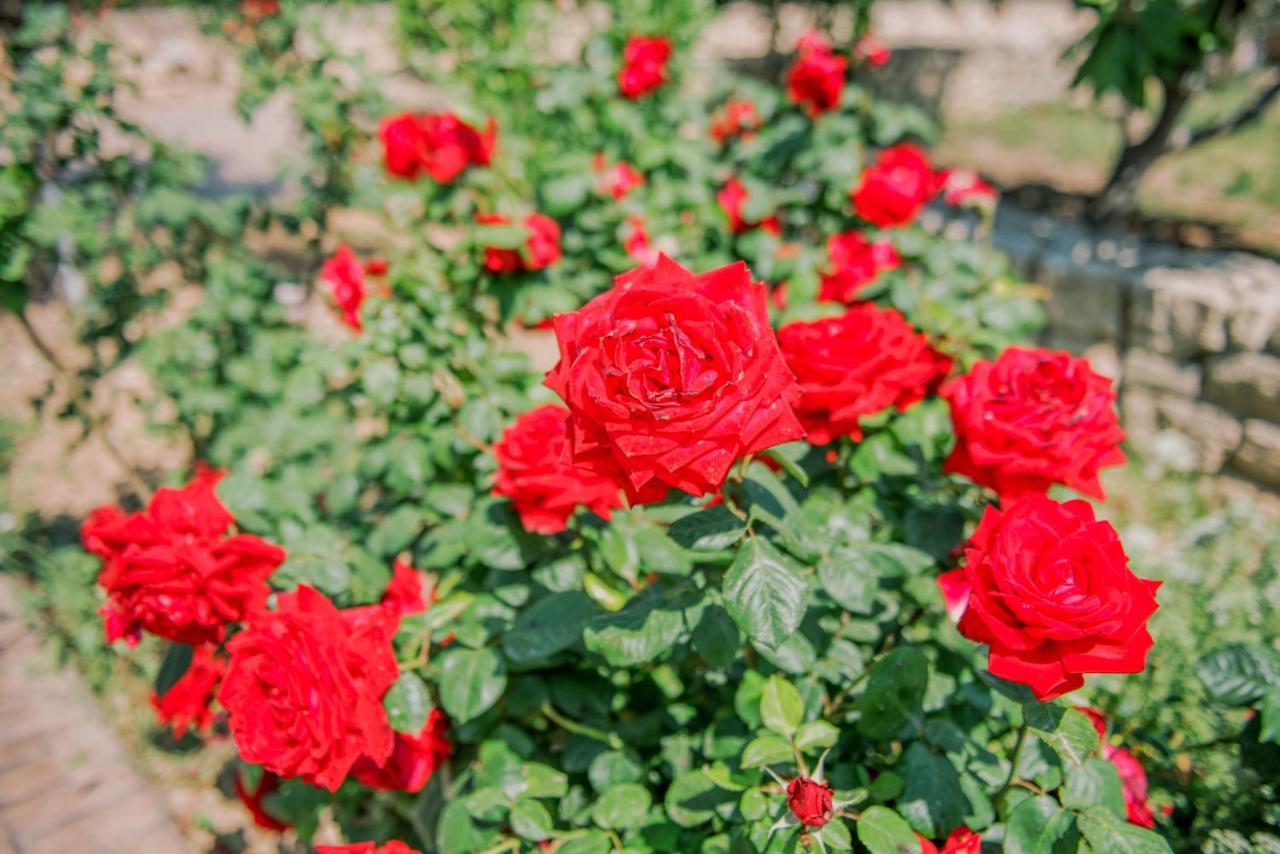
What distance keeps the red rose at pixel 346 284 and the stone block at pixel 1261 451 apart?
3032 mm

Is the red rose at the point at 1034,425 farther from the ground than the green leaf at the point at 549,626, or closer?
farther from the ground

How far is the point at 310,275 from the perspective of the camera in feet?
8.89

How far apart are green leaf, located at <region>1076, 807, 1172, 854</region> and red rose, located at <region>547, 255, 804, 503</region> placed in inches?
21.9

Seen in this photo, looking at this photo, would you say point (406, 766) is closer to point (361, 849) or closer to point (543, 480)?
point (361, 849)

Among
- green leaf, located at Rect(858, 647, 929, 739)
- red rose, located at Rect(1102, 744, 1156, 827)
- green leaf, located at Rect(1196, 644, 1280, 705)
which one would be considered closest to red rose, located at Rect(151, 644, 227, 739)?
green leaf, located at Rect(858, 647, 929, 739)

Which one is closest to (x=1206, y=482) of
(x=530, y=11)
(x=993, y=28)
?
(x=530, y=11)

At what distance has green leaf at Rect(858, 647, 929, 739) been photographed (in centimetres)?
100

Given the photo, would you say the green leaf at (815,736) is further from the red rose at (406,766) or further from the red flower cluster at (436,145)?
the red flower cluster at (436,145)

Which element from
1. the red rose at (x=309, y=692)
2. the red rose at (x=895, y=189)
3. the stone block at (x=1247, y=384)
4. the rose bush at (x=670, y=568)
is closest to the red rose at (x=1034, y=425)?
the rose bush at (x=670, y=568)

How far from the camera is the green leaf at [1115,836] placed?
33.5 inches

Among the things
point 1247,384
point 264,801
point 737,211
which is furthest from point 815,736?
point 1247,384

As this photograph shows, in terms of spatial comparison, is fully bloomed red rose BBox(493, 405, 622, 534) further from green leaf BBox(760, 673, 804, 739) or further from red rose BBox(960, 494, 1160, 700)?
red rose BBox(960, 494, 1160, 700)

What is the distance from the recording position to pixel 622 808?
1056 mm

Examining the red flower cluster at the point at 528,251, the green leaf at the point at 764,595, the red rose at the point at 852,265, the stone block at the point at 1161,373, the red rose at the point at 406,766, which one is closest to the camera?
the green leaf at the point at 764,595
